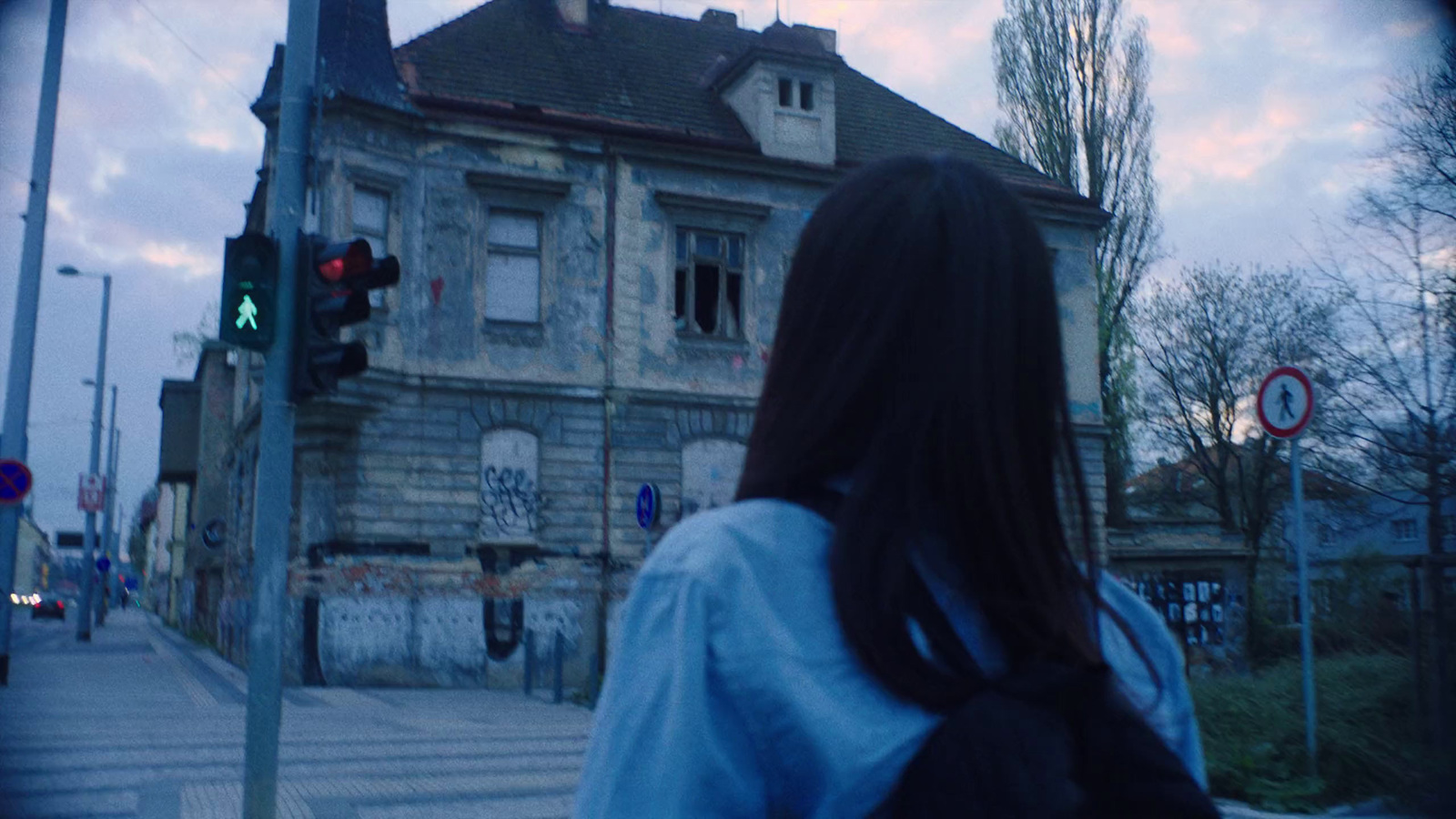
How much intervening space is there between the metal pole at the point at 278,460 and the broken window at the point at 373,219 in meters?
11.4

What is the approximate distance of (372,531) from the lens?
19422 mm

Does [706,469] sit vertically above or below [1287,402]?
below

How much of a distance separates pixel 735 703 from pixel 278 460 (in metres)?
7.45

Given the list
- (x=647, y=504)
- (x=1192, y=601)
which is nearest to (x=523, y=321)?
(x=647, y=504)

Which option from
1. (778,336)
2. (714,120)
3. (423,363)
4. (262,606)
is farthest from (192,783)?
(714,120)

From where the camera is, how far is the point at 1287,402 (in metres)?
9.83

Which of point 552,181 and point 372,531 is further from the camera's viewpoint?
point 552,181

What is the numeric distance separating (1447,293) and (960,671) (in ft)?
51.4

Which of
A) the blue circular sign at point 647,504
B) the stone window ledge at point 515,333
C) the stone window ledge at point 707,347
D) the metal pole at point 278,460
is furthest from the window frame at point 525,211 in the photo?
the metal pole at point 278,460

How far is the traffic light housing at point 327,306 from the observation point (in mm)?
8000

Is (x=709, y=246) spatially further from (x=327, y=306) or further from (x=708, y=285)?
(x=327, y=306)

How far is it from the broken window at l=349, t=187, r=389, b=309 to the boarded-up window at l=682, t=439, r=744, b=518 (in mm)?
5882

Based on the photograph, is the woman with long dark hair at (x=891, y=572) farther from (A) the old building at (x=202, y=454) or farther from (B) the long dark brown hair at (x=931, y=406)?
(A) the old building at (x=202, y=454)

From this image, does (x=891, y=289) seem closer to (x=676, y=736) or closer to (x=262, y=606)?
(x=676, y=736)
